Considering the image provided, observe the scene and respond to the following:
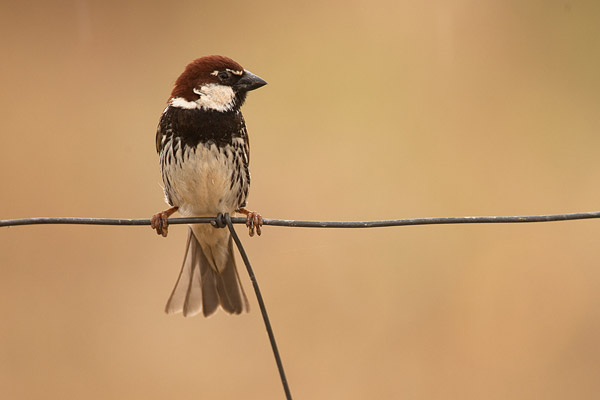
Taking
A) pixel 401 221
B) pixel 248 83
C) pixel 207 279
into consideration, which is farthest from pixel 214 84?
pixel 401 221

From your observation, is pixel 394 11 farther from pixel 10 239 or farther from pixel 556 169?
pixel 10 239

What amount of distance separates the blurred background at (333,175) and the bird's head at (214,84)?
144cm

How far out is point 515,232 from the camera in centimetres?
488

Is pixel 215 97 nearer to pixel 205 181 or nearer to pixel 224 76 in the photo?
pixel 224 76

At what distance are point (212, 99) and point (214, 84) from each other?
0.08 metres

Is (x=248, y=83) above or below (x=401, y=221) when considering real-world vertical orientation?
above

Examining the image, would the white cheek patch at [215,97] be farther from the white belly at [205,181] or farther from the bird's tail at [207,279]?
the bird's tail at [207,279]

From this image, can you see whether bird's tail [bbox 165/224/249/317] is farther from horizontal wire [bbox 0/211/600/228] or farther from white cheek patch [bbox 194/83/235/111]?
horizontal wire [bbox 0/211/600/228]

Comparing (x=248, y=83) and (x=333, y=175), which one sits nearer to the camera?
(x=248, y=83)

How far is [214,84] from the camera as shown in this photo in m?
3.05

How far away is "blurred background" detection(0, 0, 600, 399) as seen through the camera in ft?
14.8

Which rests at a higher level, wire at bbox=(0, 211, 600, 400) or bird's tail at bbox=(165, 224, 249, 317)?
wire at bbox=(0, 211, 600, 400)

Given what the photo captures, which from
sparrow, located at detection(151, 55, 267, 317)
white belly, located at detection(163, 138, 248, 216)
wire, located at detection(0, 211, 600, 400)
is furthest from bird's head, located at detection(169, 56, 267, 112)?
wire, located at detection(0, 211, 600, 400)

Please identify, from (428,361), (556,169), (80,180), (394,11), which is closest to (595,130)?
(556,169)
